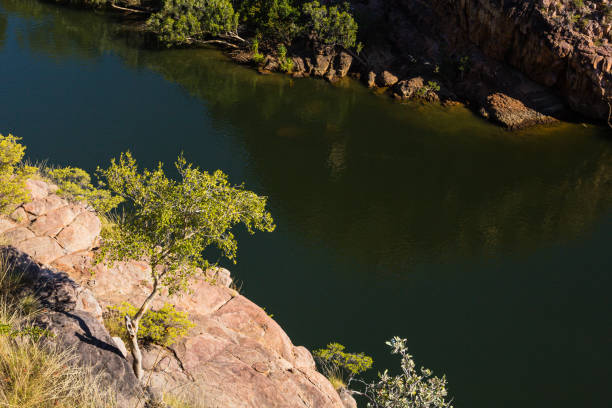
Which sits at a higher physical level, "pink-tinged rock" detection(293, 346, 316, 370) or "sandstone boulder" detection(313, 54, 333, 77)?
"sandstone boulder" detection(313, 54, 333, 77)

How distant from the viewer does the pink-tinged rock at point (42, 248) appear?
18.6 metres

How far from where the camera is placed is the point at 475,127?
4691 centimetres

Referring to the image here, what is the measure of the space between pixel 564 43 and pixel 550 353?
3292 centimetres

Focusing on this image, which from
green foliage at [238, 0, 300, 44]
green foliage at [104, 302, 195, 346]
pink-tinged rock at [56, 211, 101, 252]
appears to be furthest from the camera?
green foliage at [238, 0, 300, 44]

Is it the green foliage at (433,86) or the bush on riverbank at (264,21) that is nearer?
the green foliage at (433,86)

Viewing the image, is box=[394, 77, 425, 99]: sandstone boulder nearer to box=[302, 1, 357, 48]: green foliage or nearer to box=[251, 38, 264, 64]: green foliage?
box=[302, 1, 357, 48]: green foliage

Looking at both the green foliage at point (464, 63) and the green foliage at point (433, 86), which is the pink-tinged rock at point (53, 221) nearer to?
the green foliage at point (433, 86)

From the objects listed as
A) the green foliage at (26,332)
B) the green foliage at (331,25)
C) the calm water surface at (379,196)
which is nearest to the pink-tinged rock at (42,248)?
the green foliage at (26,332)

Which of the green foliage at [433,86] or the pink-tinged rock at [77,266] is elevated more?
the green foliage at [433,86]

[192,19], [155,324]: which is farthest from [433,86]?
[155,324]

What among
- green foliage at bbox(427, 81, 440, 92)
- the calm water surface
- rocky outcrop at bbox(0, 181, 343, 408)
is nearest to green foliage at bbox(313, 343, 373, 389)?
rocky outcrop at bbox(0, 181, 343, 408)

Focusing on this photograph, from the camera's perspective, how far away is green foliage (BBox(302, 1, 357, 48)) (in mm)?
51781

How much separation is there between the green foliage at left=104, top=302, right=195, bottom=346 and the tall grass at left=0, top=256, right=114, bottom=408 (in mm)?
4182

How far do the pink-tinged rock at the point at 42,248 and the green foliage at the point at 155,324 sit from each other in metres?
4.06
